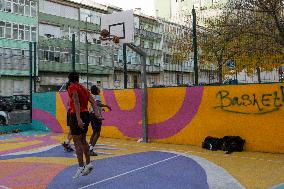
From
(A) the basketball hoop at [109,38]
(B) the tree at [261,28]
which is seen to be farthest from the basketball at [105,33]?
(B) the tree at [261,28]

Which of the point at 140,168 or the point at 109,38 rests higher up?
the point at 109,38

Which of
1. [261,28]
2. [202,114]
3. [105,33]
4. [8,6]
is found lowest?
[202,114]

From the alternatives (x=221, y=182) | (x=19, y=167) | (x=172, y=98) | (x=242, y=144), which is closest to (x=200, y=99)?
(x=172, y=98)

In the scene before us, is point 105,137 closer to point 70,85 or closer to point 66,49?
point 70,85

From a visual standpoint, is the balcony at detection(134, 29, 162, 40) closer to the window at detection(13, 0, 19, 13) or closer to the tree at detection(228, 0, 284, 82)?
the window at detection(13, 0, 19, 13)

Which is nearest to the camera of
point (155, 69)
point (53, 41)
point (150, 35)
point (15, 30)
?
point (155, 69)

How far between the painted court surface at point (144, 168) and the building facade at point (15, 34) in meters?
27.1

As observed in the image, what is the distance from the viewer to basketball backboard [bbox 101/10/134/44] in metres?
11.2

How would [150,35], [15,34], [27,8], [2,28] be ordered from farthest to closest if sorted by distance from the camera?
[150,35] → [27,8] → [15,34] → [2,28]

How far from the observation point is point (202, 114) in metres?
10.0

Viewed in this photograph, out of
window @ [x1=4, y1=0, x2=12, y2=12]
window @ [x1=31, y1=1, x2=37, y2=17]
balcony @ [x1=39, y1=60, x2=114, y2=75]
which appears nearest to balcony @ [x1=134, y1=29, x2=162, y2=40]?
balcony @ [x1=39, y1=60, x2=114, y2=75]

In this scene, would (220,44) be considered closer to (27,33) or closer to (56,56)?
(56,56)

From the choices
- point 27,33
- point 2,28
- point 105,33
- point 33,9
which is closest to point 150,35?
point 33,9

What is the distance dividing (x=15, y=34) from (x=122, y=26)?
32.5 meters
